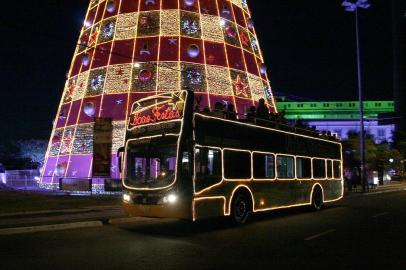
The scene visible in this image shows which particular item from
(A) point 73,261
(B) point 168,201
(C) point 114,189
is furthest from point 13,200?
(A) point 73,261

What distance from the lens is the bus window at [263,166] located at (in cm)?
1631

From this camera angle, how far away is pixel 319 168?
21.3 meters

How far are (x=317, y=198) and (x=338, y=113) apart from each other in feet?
379

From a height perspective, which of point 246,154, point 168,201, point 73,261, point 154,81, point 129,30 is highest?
point 129,30

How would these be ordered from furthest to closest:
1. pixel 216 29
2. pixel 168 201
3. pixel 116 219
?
1. pixel 216 29
2. pixel 116 219
3. pixel 168 201

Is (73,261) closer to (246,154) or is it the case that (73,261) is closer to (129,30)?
(246,154)

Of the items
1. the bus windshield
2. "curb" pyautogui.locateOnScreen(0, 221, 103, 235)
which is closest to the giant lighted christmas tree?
"curb" pyautogui.locateOnScreen(0, 221, 103, 235)

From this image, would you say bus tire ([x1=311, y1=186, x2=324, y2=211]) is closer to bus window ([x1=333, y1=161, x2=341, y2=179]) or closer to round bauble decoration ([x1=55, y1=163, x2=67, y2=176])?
bus window ([x1=333, y1=161, x2=341, y2=179])

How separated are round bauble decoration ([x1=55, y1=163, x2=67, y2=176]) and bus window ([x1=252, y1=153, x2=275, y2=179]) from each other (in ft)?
52.5

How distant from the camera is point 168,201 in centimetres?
1329

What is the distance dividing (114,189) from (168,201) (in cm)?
1181

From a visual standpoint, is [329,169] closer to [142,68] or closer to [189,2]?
[142,68]

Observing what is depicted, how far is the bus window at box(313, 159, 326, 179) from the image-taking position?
68.4ft

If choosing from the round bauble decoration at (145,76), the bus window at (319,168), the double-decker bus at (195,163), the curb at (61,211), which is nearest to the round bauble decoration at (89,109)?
the round bauble decoration at (145,76)
